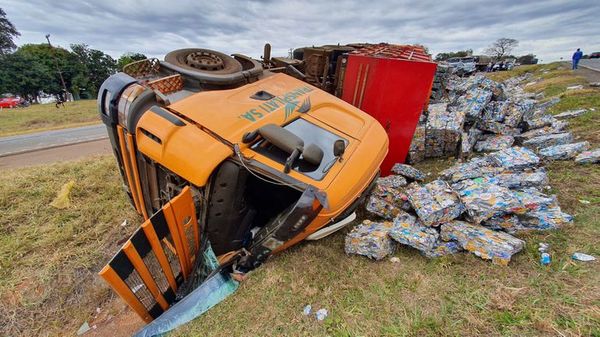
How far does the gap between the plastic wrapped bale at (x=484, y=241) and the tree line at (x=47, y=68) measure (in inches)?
1239

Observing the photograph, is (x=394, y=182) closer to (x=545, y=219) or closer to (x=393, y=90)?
(x=393, y=90)

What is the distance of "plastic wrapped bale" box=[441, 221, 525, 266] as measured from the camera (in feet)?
7.43

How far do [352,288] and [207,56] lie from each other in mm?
3104

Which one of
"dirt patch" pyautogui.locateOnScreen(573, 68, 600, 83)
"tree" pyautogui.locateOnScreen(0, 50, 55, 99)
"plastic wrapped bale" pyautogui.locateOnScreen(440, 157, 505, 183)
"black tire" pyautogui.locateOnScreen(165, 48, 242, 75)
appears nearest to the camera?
"black tire" pyautogui.locateOnScreen(165, 48, 242, 75)

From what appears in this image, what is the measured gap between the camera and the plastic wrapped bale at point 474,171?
342 cm

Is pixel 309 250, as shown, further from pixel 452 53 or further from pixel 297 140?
pixel 452 53

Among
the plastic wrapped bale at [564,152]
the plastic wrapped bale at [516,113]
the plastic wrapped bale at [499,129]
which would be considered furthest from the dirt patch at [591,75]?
the plastic wrapped bale at [564,152]

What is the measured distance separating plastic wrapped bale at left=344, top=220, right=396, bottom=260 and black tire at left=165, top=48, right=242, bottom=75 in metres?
2.33

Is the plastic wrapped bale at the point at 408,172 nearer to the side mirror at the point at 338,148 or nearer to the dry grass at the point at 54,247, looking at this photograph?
the side mirror at the point at 338,148

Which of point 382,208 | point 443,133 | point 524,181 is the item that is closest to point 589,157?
point 524,181

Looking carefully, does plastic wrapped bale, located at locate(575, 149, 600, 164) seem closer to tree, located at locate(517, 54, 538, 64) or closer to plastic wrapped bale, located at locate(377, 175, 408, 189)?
plastic wrapped bale, located at locate(377, 175, 408, 189)

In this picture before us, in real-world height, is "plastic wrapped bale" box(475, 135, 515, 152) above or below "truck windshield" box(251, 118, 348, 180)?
below

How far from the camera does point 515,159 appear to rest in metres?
3.54

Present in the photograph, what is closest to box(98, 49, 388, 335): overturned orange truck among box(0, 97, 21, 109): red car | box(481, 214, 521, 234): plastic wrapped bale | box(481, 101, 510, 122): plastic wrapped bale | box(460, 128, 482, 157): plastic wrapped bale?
box(481, 214, 521, 234): plastic wrapped bale
